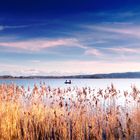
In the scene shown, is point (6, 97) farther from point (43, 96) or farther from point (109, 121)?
point (109, 121)

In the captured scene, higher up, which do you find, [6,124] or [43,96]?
[43,96]

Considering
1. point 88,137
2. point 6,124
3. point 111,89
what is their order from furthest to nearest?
point 111,89
point 88,137
point 6,124

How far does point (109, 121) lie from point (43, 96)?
179 centimetres

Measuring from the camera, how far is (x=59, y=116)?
8.11 m

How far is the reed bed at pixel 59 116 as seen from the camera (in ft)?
23.9

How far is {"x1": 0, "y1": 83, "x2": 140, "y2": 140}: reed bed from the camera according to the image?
730cm

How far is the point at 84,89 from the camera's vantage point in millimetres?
8070

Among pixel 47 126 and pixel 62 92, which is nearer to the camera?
pixel 47 126

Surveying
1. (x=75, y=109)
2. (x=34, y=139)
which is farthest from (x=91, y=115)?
(x=34, y=139)

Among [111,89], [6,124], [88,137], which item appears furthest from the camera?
[111,89]

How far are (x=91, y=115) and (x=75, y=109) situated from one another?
1.60 ft

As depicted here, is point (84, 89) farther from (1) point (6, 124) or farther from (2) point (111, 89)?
(1) point (6, 124)

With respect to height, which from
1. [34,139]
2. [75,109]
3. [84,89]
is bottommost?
[34,139]

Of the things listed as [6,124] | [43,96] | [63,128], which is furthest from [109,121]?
[6,124]
